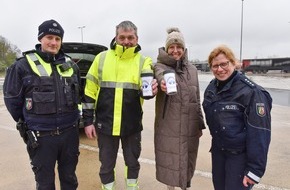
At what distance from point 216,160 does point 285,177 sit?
2058 millimetres

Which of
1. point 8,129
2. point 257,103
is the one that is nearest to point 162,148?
point 257,103

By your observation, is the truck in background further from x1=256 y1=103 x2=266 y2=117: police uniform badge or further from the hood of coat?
x1=256 y1=103 x2=266 y2=117: police uniform badge

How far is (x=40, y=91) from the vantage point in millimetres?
2842

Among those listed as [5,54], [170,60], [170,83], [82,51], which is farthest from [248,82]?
[5,54]

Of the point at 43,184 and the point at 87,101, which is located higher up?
the point at 87,101

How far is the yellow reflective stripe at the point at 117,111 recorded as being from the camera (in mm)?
3166

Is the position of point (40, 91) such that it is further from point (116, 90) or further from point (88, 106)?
point (116, 90)

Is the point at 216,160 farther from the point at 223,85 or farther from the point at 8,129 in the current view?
the point at 8,129

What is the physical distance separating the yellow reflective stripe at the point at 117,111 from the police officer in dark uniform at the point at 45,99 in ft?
1.36

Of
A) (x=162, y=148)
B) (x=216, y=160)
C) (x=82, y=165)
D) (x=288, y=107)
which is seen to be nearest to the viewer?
(x=216, y=160)

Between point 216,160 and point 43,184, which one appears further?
point 43,184

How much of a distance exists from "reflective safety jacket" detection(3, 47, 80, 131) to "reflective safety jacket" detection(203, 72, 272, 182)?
1441 mm

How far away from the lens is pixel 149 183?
406 cm

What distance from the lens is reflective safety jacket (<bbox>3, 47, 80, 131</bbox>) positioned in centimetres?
283
